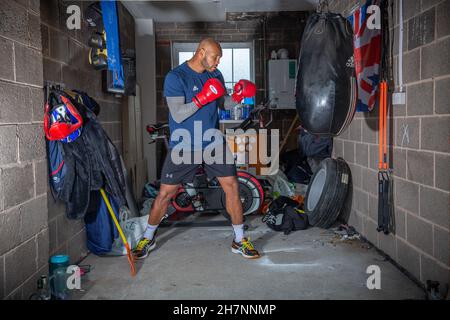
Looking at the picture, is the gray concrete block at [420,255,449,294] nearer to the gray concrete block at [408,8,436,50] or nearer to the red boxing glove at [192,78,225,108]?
the gray concrete block at [408,8,436,50]

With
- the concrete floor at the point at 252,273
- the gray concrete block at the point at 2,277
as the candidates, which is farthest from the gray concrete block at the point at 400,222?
the gray concrete block at the point at 2,277

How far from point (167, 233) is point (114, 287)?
1.41 metres

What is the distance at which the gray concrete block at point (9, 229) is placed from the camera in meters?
2.13

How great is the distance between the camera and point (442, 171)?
93.7 inches

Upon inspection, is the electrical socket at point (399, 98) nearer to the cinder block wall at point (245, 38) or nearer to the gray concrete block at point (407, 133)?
the gray concrete block at point (407, 133)

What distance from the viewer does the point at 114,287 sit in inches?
107

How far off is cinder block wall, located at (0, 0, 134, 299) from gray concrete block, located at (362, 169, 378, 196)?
→ 7.61 feet

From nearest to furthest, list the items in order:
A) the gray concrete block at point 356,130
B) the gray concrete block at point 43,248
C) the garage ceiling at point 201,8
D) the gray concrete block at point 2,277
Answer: the gray concrete block at point 2,277
the gray concrete block at point 43,248
the gray concrete block at point 356,130
the garage ceiling at point 201,8

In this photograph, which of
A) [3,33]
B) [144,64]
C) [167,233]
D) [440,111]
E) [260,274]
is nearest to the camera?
[3,33]

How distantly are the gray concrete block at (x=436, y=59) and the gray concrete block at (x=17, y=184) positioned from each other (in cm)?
230

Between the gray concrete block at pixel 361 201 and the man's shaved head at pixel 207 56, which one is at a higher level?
the man's shaved head at pixel 207 56

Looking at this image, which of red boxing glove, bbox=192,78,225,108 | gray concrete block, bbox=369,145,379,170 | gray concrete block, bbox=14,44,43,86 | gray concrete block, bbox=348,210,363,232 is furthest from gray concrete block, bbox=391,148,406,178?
gray concrete block, bbox=14,44,43,86

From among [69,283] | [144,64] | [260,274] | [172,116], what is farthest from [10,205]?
[144,64]

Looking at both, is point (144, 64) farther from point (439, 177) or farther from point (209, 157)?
point (439, 177)
